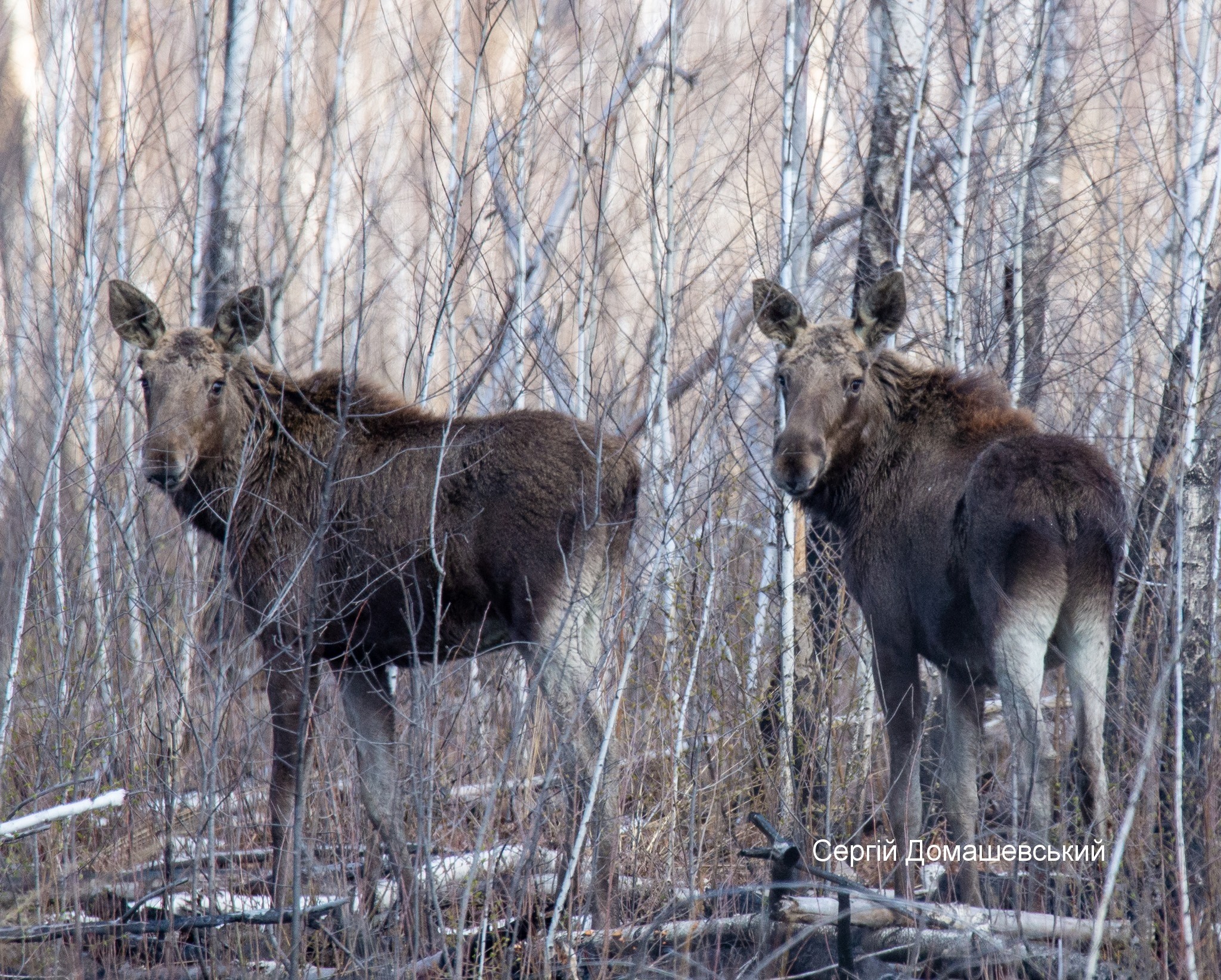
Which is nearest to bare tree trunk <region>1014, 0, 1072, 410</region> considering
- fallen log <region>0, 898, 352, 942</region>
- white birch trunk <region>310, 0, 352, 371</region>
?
fallen log <region>0, 898, 352, 942</region>

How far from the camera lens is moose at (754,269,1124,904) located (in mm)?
5129

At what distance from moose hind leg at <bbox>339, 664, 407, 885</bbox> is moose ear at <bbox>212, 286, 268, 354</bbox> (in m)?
1.87

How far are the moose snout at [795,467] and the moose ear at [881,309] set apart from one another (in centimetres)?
90

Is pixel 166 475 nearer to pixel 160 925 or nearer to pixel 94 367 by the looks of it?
pixel 160 925

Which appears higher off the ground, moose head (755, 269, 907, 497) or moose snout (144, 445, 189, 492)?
moose head (755, 269, 907, 497)

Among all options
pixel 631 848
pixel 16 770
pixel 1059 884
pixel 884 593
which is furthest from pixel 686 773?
pixel 16 770

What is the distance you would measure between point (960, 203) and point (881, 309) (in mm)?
1356

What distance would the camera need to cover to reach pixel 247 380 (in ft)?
21.0

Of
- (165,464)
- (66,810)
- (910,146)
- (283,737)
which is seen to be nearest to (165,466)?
(165,464)

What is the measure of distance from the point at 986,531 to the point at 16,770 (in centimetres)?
550

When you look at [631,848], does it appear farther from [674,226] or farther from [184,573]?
[184,573]

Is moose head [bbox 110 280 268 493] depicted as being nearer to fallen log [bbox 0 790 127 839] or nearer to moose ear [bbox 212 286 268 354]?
moose ear [bbox 212 286 268 354]

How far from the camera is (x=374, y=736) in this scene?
632cm

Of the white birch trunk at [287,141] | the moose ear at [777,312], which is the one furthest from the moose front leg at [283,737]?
the white birch trunk at [287,141]
